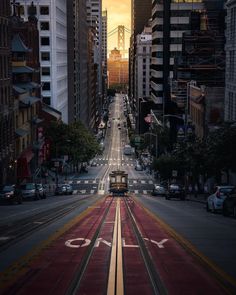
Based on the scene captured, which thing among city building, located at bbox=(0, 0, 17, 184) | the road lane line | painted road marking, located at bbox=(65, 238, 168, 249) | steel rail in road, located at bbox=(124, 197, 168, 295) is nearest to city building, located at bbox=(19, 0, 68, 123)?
city building, located at bbox=(0, 0, 17, 184)

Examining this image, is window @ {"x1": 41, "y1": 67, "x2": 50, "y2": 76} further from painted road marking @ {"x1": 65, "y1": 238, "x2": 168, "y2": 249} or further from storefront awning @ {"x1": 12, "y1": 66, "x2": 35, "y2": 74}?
painted road marking @ {"x1": 65, "y1": 238, "x2": 168, "y2": 249}

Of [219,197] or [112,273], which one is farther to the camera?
[219,197]

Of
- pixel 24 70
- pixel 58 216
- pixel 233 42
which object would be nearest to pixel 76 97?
pixel 24 70

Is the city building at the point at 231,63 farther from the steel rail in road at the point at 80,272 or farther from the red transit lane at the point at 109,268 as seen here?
the steel rail in road at the point at 80,272

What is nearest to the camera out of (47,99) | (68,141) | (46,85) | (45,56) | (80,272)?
(80,272)

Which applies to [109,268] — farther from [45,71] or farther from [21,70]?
[45,71]

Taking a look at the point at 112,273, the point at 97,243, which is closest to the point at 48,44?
the point at 97,243
